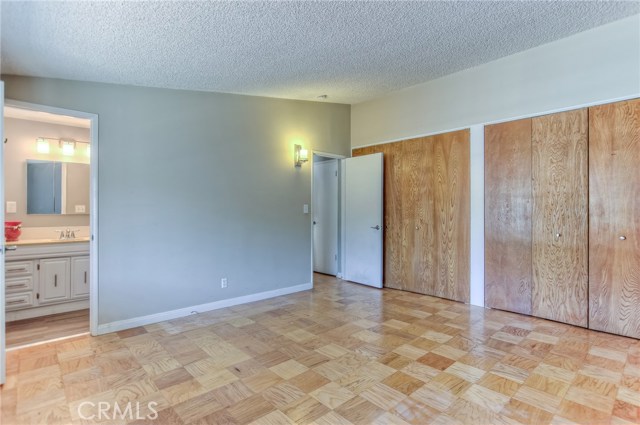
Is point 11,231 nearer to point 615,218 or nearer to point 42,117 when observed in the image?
point 42,117

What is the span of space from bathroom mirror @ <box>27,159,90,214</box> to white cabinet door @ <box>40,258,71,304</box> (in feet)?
2.60

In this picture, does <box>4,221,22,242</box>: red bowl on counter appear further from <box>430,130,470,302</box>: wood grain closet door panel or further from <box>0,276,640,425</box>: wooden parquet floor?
<box>430,130,470,302</box>: wood grain closet door panel

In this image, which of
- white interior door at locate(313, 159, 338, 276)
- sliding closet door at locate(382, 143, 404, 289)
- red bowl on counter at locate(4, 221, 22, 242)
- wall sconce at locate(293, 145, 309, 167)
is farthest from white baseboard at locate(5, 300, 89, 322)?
sliding closet door at locate(382, 143, 404, 289)

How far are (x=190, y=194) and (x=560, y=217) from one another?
3.75m

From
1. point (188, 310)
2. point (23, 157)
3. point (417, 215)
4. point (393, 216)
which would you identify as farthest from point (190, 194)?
point (417, 215)

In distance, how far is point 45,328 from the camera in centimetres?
316

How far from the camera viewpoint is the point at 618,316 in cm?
287

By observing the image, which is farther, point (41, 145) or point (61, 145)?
point (61, 145)

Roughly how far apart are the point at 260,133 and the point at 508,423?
3.60 metres

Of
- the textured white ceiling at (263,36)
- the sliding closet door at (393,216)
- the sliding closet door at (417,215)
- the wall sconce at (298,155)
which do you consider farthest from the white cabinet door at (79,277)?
the sliding closet door at (417,215)

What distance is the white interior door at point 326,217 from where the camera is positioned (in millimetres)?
5344

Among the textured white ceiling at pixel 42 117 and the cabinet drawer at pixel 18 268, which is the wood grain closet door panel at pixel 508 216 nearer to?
the textured white ceiling at pixel 42 117

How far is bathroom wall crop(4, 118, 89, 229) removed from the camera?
12.2 ft

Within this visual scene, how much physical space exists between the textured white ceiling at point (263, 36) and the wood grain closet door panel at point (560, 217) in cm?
90
